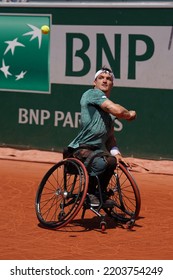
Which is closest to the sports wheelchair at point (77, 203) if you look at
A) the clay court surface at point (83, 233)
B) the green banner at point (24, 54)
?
the clay court surface at point (83, 233)

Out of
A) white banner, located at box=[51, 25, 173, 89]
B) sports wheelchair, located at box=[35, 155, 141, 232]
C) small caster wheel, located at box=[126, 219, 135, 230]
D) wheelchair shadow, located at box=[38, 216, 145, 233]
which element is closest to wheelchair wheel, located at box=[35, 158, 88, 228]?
sports wheelchair, located at box=[35, 155, 141, 232]

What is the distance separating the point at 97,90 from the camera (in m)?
8.20

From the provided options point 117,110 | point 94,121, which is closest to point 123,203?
point 94,121

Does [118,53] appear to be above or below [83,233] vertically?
above

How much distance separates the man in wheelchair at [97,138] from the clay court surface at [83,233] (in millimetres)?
452

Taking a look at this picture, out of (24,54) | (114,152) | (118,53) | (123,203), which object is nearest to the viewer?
(114,152)

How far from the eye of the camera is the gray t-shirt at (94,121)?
8.10 meters

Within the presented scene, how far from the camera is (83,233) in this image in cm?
795

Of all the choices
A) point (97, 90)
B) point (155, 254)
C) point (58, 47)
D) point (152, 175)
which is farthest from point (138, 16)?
point (155, 254)

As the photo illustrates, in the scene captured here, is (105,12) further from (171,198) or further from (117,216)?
(117,216)

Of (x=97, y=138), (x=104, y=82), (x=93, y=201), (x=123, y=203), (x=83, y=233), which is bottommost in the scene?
(x=83, y=233)

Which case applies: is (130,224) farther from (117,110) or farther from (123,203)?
(117,110)

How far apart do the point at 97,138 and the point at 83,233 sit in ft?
3.15

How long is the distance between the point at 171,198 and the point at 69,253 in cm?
326
